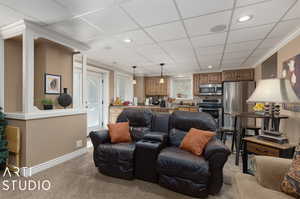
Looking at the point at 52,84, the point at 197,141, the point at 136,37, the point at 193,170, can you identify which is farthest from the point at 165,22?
the point at 52,84

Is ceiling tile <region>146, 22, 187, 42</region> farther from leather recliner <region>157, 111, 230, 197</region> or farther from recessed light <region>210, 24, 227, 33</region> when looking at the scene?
leather recliner <region>157, 111, 230, 197</region>

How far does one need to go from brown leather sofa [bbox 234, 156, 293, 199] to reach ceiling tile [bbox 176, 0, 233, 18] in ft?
5.81

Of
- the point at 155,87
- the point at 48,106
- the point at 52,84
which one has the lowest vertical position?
the point at 48,106

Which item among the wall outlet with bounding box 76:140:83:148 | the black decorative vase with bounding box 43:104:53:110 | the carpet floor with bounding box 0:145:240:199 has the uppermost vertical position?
the black decorative vase with bounding box 43:104:53:110

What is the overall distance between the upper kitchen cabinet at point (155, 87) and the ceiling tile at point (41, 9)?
188 inches

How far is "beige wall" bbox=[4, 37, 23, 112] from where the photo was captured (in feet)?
8.62

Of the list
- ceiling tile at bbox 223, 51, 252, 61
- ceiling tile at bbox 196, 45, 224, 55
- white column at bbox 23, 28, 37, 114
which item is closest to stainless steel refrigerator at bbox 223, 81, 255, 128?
ceiling tile at bbox 223, 51, 252, 61

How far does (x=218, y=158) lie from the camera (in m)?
1.72

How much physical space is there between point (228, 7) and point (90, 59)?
3.66m

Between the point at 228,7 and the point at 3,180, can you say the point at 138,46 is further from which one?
the point at 3,180

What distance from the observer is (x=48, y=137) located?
2.55 metres

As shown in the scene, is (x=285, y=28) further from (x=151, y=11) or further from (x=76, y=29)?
(x=76, y=29)

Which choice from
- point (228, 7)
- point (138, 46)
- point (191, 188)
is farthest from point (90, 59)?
point (191, 188)

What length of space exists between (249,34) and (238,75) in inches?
115
